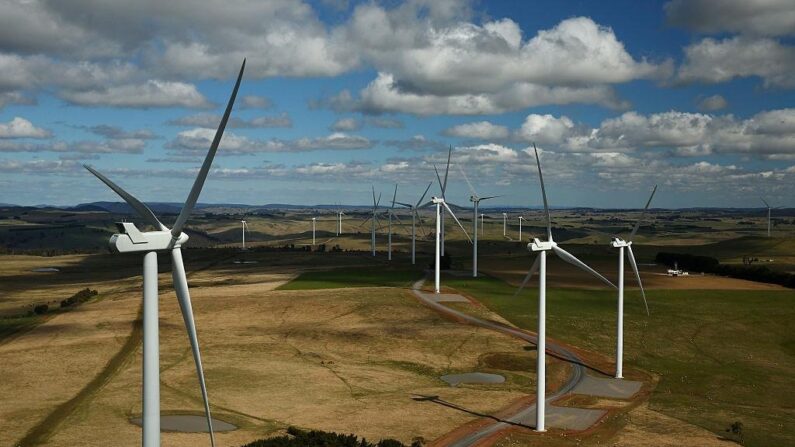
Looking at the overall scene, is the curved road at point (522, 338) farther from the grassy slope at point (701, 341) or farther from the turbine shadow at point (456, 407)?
the grassy slope at point (701, 341)

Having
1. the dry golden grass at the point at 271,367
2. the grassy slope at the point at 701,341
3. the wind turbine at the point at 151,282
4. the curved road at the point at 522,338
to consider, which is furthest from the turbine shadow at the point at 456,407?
the wind turbine at the point at 151,282

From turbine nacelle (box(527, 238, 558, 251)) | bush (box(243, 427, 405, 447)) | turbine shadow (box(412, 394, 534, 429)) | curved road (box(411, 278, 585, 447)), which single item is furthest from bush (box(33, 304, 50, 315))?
turbine nacelle (box(527, 238, 558, 251))

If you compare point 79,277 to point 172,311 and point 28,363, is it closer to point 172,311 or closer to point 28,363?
point 172,311

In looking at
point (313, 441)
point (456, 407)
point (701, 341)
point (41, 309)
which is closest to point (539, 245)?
point (456, 407)

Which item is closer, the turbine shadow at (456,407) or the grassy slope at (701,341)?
the turbine shadow at (456,407)

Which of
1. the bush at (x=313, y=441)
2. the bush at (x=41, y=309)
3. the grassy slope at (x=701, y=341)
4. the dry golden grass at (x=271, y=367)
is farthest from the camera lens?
the bush at (x=41, y=309)

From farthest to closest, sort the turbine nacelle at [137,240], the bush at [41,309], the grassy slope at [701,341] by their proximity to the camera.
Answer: the bush at [41,309], the grassy slope at [701,341], the turbine nacelle at [137,240]

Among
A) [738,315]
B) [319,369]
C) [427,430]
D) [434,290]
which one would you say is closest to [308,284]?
[434,290]
